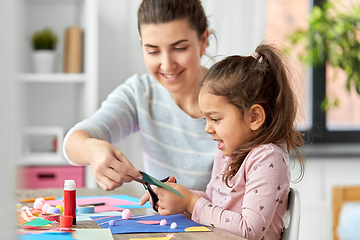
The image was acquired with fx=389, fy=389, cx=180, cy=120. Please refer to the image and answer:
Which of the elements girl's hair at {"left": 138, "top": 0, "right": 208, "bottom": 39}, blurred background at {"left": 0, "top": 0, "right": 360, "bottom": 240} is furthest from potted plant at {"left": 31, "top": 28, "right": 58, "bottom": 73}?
girl's hair at {"left": 138, "top": 0, "right": 208, "bottom": 39}

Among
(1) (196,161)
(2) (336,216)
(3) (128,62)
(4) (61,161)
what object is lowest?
(2) (336,216)

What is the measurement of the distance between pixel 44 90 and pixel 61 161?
49cm

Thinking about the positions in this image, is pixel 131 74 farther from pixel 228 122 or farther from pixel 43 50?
pixel 228 122

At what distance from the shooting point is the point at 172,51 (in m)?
1.21

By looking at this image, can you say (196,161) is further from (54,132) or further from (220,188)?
(54,132)

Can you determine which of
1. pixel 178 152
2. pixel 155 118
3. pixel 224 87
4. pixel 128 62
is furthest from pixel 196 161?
pixel 128 62

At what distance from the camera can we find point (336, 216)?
2.30m

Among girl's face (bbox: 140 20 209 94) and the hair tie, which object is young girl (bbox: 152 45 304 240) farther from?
girl's face (bbox: 140 20 209 94)

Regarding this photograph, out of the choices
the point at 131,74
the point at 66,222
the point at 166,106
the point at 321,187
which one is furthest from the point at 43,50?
the point at 321,187

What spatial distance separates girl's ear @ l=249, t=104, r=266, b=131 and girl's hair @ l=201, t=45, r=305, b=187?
0.04 feet

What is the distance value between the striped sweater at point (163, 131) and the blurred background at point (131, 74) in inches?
10.6

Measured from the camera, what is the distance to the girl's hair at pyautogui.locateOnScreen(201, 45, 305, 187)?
0.93m

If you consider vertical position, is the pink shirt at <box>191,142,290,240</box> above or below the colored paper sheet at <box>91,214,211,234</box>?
above

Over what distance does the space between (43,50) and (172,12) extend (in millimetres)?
1163
